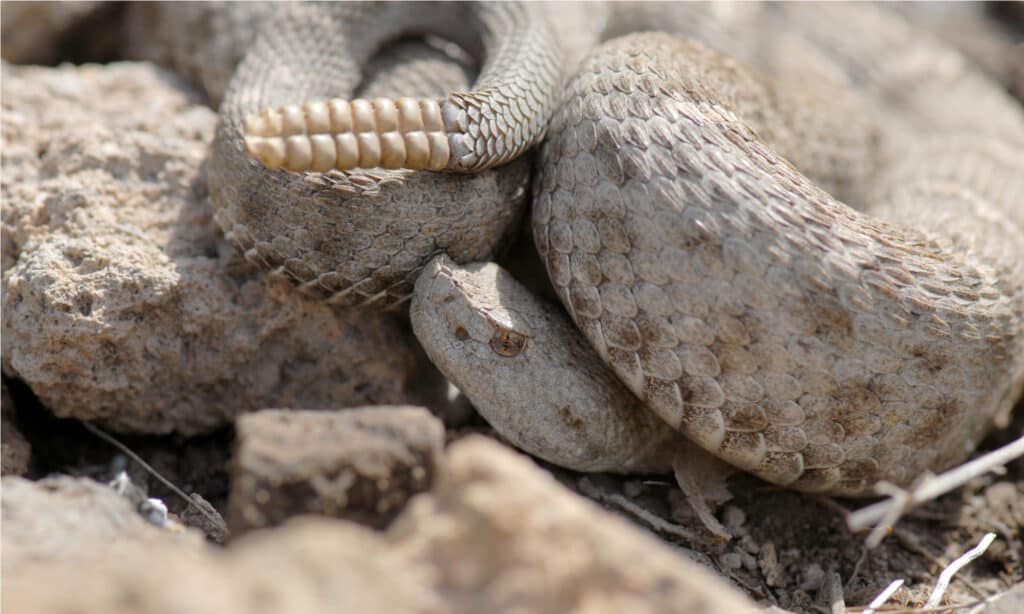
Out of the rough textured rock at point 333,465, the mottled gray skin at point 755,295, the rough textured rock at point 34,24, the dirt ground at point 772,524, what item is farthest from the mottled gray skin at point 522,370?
the rough textured rock at point 34,24

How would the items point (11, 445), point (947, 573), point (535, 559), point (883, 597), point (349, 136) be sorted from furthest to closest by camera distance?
point (11, 445) < point (947, 573) < point (883, 597) < point (349, 136) < point (535, 559)

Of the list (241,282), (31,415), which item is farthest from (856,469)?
(31,415)

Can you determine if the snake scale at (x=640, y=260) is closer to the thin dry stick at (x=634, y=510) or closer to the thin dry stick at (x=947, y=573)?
the thin dry stick at (x=634, y=510)

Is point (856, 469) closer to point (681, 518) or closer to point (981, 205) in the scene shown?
point (681, 518)

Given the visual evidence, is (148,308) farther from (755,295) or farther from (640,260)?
(755,295)

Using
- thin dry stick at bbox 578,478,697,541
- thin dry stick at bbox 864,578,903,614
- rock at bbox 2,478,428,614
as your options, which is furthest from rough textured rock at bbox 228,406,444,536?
thin dry stick at bbox 864,578,903,614

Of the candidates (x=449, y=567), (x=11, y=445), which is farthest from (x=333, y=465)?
(x=11, y=445)

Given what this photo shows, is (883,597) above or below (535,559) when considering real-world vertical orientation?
below
